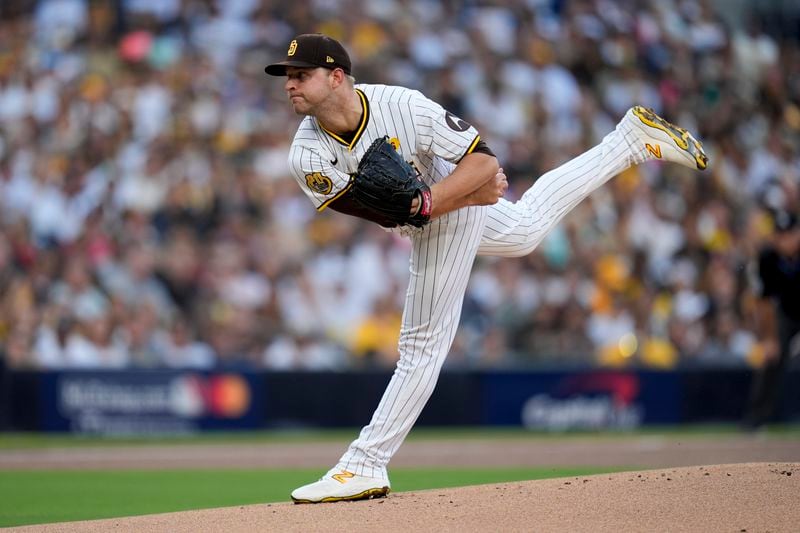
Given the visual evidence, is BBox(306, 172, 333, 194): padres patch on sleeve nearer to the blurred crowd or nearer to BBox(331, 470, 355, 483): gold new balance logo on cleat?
BBox(331, 470, 355, 483): gold new balance logo on cleat

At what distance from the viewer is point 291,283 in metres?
13.8

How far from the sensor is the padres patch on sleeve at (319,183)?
556 cm

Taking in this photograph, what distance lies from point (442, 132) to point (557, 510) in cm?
178

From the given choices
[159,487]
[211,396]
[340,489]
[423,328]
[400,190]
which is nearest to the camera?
[400,190]

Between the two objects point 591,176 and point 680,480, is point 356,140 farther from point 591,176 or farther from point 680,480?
point 680,480

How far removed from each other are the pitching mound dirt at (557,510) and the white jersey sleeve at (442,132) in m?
1.59

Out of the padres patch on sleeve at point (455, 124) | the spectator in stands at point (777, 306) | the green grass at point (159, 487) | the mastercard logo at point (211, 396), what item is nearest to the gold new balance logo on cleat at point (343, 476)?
the green grass at point (159, 487)

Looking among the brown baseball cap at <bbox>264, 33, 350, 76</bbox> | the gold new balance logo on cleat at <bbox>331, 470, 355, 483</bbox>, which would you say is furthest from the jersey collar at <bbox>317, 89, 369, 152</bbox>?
the gold new balance logo on cleat at <bbox>331, 470, 355, 483</bbox>

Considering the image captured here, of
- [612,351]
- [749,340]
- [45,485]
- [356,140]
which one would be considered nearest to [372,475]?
[356,140]

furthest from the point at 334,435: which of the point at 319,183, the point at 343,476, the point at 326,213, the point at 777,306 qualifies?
the point at 319,183

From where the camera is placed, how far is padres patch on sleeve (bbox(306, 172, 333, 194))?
5.56 m

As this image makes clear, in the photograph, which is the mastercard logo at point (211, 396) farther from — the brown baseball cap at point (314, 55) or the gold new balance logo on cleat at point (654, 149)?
the brown baseball cap at point (314, 55)

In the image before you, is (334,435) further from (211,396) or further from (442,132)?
(442,132)

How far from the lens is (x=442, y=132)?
563 centimetres
